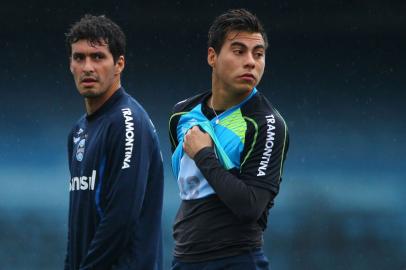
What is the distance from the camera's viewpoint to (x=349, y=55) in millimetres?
8914

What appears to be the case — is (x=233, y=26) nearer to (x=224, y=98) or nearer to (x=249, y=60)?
(x=249, y=60)

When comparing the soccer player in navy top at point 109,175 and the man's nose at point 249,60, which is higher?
the man's nose at point 249,60

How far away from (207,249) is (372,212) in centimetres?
494

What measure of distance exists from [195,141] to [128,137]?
1.20ft

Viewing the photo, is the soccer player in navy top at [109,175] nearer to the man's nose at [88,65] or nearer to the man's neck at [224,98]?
the man's nose at [88,65]

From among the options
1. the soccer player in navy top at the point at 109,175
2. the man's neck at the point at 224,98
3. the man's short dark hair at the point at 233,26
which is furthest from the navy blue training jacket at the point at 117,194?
the man's short dark hair at the point at 233,26

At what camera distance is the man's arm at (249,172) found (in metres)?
3.71

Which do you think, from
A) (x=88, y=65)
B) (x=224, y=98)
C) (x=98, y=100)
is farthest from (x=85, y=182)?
(x=224, y=98)

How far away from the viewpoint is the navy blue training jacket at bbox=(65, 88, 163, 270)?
3549 millimetres

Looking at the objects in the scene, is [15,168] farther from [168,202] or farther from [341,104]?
[341,104]

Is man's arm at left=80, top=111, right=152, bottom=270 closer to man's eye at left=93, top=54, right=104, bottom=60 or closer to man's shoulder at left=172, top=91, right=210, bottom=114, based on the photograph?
man's eye at left=93, top=54, right=104, bottom=60

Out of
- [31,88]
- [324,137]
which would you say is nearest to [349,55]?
[324,137]

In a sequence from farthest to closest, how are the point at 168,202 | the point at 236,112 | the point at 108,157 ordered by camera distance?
the point at 168,202 < the point at 236,112 < the point at 108,157

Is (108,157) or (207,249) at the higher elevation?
(108,157)
